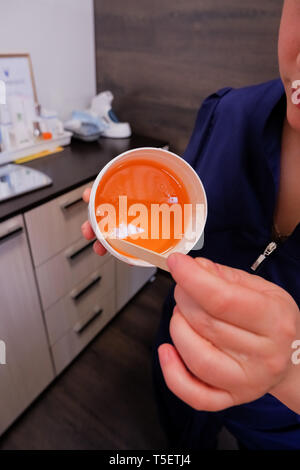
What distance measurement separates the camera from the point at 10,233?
84 cm

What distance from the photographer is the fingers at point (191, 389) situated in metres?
0.30

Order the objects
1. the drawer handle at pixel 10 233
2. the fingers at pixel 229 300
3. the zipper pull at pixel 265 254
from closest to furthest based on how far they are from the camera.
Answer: the fingers at pixel 229 300, the zipper pull at pixel 265 254, the drawer handle at pixel 10 233

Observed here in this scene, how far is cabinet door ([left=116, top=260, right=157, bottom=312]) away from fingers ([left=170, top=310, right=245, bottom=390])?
1169 mm

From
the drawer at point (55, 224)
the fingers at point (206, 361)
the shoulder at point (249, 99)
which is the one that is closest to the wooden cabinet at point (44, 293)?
the drawer at point (55, 224)

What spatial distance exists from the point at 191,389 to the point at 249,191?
0.41m

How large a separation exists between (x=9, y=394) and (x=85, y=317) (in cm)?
43

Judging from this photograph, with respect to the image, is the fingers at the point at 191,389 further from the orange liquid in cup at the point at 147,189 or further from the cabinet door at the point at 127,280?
the cabinet door at the point at 127,280

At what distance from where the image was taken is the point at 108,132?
1.51 meters

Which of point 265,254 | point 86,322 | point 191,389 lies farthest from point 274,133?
point 86,322

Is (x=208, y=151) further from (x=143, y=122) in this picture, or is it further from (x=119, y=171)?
(x=143, y=122)

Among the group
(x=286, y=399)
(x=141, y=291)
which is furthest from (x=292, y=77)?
(x=141, y=291)

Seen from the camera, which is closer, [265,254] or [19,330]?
[265,254]

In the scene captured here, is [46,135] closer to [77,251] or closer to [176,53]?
[77,251]

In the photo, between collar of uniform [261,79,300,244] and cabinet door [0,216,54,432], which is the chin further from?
cabinet door [0,216,54,432]
